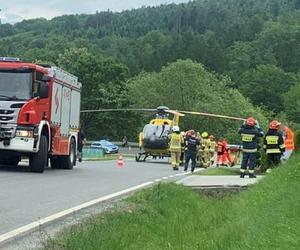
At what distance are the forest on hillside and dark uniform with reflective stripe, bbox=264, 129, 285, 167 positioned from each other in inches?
2162

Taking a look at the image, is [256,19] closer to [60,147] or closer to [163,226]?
[60,147]

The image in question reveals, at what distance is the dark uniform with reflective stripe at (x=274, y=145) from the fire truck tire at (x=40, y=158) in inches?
257

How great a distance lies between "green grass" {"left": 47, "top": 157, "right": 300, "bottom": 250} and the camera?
25.1 ft

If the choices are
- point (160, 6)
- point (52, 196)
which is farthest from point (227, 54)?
point (52, 196)

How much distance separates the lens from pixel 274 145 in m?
19.7

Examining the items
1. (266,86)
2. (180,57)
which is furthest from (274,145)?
(180,57)

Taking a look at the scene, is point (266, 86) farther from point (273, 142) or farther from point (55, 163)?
point (273, 142)

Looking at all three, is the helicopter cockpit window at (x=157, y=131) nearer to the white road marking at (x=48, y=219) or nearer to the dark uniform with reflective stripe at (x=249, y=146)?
the dark uniform with reflective stripe at (x=249, y=146)

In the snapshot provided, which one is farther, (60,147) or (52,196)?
(60,147)

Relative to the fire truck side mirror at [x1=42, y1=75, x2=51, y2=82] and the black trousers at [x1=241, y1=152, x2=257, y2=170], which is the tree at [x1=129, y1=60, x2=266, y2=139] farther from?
the black trousers at [x1=241, y1=152, x2=257, y2=170]

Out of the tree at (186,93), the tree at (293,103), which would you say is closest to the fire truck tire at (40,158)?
the tree at (186,93)

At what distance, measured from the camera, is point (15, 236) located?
8.31m

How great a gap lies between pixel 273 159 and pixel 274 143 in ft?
3.40

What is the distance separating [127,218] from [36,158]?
1016 cm
